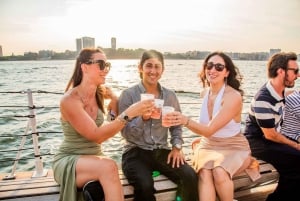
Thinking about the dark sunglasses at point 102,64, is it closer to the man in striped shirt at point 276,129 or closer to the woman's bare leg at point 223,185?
the woman's bare leg at point 223,185

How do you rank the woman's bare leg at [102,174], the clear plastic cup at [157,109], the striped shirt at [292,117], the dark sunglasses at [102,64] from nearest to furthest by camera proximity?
the woman's bare leg at [102,174] → the clear plastic cup at [157,109] → the dark sunglasses at [102,64] → the striped shirt at [292,117]

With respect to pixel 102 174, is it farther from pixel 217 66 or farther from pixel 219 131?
pixel 217 66

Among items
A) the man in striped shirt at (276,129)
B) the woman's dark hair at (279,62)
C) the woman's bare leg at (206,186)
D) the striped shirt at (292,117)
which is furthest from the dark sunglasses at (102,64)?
the striped shirt at (292,117)

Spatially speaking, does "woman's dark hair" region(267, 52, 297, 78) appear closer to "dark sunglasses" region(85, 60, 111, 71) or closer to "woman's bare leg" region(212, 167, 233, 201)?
"woman's bare leg" region(212, 167, 233, 201)

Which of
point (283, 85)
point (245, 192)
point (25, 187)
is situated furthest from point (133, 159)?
point (283, 85)

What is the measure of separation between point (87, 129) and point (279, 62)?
7.95ft

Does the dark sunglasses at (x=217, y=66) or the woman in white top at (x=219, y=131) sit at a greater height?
the dark sunglasses at (x=217, y=66)

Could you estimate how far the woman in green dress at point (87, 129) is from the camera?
94.5 inches

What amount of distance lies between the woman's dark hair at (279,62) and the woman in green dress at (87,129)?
183 centimetres

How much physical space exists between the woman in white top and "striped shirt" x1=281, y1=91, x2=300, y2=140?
71cm

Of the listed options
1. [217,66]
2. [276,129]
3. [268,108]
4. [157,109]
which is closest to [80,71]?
[157,109]

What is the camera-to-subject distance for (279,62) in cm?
351

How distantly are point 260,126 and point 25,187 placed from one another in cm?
260

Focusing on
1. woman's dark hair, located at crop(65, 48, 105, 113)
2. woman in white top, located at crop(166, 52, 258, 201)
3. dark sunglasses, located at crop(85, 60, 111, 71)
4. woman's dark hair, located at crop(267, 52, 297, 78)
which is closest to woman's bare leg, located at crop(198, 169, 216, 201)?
woman in white top, located at crop(166, 52, 258, 201)
